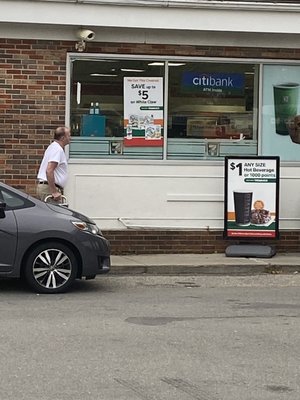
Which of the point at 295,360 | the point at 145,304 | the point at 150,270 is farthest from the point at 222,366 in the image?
the point at 150,270

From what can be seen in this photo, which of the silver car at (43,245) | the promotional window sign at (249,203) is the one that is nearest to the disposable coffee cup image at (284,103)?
the promotional window sign at (249,203)

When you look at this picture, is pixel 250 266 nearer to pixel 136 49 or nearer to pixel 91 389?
pixel 136 49

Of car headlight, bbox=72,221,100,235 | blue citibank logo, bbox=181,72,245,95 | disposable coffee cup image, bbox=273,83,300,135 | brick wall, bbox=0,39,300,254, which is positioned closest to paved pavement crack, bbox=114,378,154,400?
car headlight, bbox=72,221,100,235

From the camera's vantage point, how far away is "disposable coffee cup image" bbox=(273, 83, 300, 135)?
12789 mm

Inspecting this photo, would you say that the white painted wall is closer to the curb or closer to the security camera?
the curb

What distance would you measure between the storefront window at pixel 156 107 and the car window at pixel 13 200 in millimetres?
3269

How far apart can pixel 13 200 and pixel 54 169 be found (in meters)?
1.77

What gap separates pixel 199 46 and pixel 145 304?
5385 mm

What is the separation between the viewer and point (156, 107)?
40.9 feet

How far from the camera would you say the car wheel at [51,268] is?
8961 millimetres

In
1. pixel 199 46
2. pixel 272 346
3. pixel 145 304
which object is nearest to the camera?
pixel 272 346

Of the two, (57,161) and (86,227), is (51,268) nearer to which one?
(86,227)

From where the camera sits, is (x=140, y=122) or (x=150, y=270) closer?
(x=150, y=270)

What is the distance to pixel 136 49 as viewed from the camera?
40.4 ft
